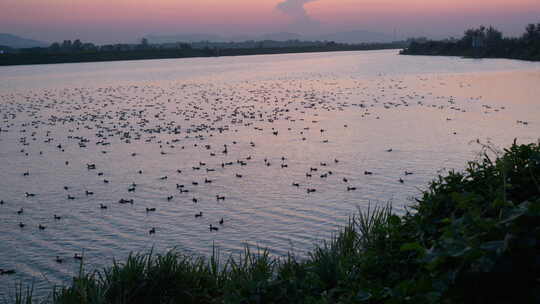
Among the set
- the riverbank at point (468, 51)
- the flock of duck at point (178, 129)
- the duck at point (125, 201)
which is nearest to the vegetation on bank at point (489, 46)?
the riverbank at point (468, 51)

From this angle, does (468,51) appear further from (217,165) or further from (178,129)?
(217,165)

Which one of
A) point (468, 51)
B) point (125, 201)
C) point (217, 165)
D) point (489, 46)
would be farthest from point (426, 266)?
point (468, 51)

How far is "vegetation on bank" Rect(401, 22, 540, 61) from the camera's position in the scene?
92.2 meters

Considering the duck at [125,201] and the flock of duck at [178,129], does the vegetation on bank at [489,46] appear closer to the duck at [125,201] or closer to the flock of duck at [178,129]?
the flock of duck at [178,129]

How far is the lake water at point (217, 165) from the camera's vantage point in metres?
12.9

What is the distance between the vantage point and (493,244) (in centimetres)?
398

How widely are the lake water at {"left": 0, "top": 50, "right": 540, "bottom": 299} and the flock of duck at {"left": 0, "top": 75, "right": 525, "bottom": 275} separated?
115 millimetres

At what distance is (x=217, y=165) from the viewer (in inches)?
774

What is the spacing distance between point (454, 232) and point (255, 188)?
12.6 meters

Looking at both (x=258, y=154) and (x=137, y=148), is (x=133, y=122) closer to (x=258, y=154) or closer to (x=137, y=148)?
(x=137, y=148)

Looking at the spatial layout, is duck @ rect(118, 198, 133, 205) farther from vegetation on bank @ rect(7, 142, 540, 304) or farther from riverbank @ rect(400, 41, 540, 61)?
riverbank @ rect(400, 41, 540, 61)

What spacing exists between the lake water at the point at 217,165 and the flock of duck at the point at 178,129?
4.5 inches

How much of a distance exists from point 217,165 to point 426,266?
15.6 m

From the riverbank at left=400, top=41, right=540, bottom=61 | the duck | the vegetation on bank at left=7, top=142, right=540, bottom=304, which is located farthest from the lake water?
the riverbank at left=400, top=41, right=540, bottom=61
